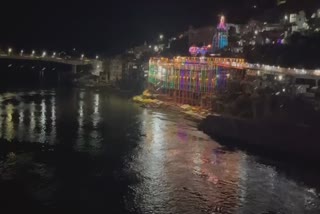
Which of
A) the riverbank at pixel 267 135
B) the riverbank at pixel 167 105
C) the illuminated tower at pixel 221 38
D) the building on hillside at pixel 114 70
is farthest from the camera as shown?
the building on hillside at pixel 114 70

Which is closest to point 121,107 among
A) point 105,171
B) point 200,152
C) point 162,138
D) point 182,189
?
point 162,138

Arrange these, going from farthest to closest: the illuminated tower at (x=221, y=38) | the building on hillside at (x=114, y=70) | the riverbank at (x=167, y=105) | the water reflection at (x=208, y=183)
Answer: the building on hillside at (x=114, y=70), the illuminated tower at (x=221, y=38), the riverbank at (x=167, y=105), the water reflection at (x=208, y=183)

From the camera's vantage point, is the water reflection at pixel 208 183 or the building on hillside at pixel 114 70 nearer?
the water reflection at pixel 208 183

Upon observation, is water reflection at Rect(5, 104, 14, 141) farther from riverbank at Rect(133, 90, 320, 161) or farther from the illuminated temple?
the illuminated temple

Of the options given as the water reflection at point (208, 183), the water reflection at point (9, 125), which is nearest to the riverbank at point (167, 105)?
the water reflection at point (208, 183)

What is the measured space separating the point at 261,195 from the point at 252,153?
5617mm

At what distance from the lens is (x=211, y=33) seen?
51.3m

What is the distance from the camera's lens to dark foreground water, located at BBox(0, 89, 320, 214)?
1438cm

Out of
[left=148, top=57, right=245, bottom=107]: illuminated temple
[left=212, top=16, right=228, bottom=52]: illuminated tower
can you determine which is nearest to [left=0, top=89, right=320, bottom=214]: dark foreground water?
[left=148, top=57, right=245, bottom=107]: illuminated temple

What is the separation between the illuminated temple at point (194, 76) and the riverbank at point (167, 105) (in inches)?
38.3

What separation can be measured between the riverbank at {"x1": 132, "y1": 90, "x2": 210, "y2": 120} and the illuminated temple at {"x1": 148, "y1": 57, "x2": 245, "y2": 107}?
0.97m

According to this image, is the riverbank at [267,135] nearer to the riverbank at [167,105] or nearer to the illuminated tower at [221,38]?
the riverbank at [167,105]

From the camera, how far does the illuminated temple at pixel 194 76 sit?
3391cm

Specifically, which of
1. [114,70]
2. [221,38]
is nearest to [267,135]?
[221,38]
